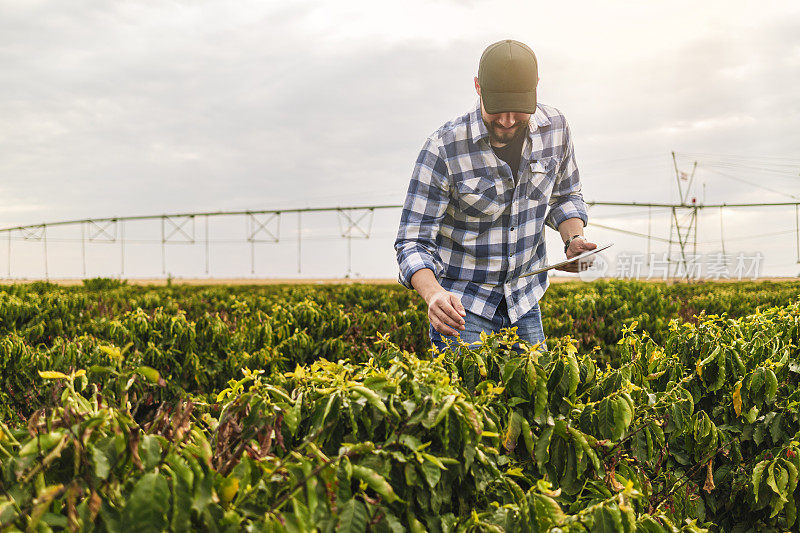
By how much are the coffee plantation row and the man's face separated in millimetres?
1381

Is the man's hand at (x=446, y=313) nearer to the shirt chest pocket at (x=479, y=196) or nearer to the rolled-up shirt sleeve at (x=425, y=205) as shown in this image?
the rolled-up shirt sleeve at (x=425, y=205)

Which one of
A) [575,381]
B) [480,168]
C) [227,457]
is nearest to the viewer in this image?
[227,457]

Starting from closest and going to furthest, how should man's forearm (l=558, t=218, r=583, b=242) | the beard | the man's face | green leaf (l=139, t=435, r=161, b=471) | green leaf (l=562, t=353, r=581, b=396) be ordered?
green leaf (l=139, t=435, r=161, b=471) < green leaf (l=562, t=353, r=581, b=396) < the man's face < the beard < man's forearm (l=558, t=218, r=583, b=242)

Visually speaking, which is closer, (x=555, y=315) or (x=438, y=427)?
(x=438, y=427)

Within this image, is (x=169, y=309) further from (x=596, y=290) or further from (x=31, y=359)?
(x=596, y=290)

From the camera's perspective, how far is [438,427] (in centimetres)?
191

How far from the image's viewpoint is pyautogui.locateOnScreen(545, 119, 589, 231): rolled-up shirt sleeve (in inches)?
160

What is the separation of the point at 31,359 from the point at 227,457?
4.93m

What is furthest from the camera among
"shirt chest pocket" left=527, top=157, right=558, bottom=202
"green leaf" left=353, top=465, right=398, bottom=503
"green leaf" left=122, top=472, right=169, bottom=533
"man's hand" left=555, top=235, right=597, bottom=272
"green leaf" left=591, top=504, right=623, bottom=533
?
"shirt chest pocket" left=527, top=157, right=558, bottom=202

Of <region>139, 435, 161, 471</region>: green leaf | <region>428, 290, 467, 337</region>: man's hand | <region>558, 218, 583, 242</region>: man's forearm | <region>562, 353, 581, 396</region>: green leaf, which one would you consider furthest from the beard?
<region>139, 435, 161, 471</region>: green leaf

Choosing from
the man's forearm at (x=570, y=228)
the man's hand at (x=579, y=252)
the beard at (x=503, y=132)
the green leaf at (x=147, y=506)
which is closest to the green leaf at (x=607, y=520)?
the green leaf at (x=147, y=506)

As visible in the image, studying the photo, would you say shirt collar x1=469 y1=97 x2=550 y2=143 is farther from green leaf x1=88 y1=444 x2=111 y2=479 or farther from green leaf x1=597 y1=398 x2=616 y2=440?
green leaf x1=88 y1=444 x2=111 y2=479

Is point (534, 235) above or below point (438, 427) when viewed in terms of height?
above

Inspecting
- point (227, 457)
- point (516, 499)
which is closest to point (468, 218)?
point (516, 499)
